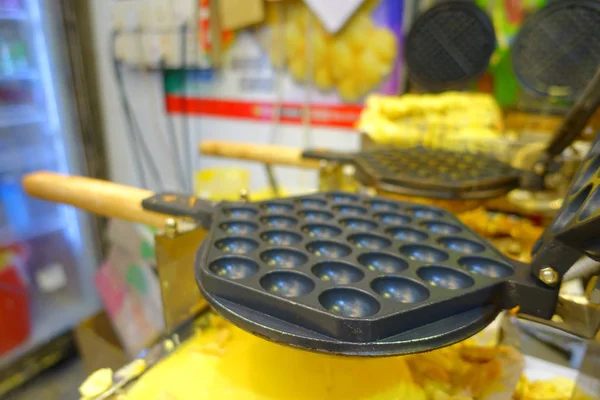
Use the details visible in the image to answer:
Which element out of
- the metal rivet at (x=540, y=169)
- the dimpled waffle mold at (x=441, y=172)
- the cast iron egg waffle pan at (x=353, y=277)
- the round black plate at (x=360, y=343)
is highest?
the metal rivet at (x=540, y=169)

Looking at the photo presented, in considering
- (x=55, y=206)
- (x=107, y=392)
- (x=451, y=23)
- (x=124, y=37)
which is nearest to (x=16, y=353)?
(x=55, y=206)

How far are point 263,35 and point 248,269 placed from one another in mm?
1412

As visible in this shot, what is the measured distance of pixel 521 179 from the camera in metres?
0.75

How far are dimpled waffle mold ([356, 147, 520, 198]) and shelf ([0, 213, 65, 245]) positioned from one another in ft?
5.82

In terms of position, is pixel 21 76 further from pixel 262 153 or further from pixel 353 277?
pixel 353 277

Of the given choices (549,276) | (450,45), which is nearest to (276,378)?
(549,276)

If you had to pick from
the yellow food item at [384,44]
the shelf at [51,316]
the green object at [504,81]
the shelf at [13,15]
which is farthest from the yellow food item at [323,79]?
the shelf at [51,316]

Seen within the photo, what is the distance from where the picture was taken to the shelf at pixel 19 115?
1744mm

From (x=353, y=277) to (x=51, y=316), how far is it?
6.84ft

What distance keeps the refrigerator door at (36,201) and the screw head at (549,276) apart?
201 centimetres

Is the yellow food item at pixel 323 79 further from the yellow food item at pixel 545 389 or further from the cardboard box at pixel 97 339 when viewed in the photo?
the yellow food item at pixel 545 389

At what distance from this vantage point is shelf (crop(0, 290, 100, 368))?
5.74 feet

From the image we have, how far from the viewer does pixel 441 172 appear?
779mm

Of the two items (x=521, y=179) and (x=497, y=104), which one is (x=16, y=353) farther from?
(x=497, y=104)
